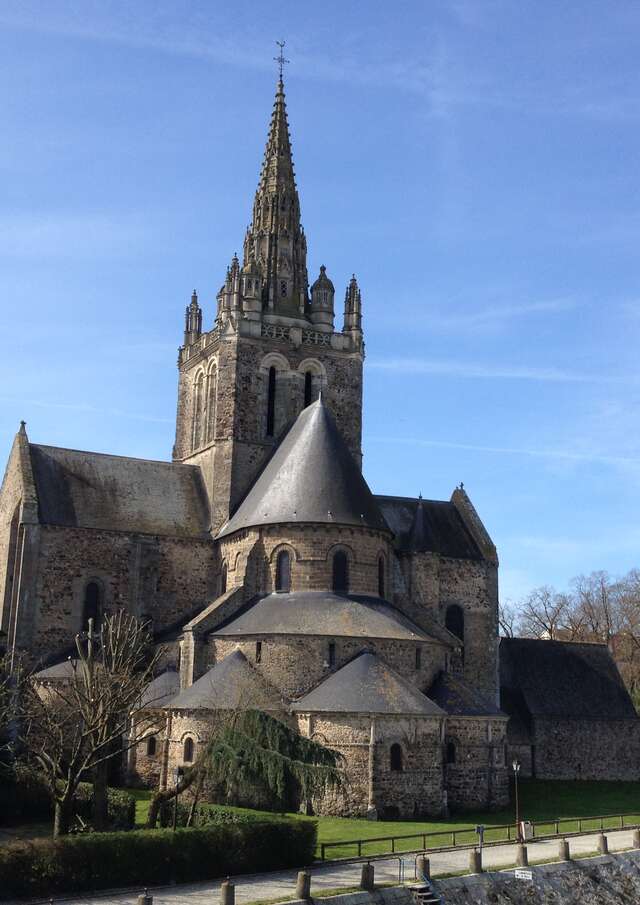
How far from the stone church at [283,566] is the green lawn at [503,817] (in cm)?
114

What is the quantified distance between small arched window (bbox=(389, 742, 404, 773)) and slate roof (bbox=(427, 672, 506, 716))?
3.11m

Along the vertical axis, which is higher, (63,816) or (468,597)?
(468,597)

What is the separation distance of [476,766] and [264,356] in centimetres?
2156

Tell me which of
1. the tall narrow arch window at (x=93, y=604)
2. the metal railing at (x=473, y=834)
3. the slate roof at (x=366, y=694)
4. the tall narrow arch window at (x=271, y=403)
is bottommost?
the metal railing at (x=473, y=834)

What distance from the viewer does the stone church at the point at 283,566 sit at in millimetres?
37094

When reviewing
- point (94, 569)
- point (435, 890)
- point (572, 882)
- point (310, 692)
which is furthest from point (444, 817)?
point (94, 569)

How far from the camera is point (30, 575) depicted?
144ft

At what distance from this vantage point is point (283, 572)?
4262 cm

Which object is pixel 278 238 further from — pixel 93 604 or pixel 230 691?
pixel 230 691

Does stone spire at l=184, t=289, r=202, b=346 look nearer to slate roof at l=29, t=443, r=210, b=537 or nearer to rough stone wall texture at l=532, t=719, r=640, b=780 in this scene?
slate roof at l=29, t=443, r=210, b=537

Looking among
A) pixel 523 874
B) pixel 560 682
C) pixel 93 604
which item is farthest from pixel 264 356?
pixel 523 874

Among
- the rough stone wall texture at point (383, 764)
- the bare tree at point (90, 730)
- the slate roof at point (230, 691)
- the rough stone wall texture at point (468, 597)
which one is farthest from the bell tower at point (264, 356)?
the bare tree at point (90, 730)

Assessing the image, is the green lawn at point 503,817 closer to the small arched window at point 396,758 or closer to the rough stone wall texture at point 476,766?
the rough stone wall texture at point 476,766

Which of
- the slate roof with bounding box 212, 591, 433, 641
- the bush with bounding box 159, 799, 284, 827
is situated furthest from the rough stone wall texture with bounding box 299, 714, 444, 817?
the bush with bounding box 159, 799, 284, 827
